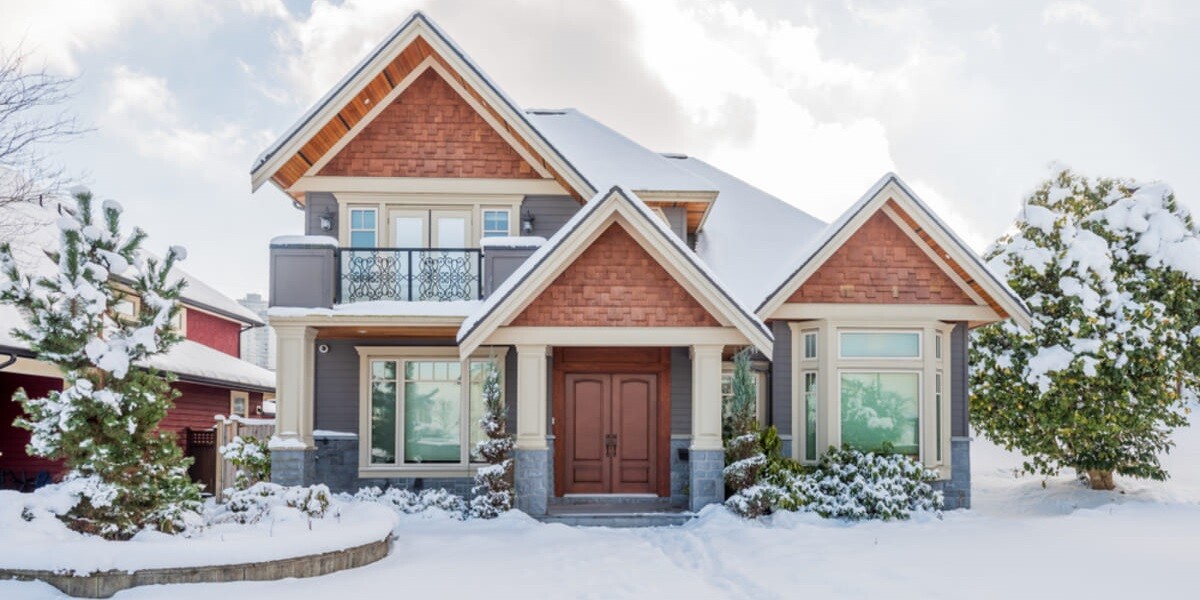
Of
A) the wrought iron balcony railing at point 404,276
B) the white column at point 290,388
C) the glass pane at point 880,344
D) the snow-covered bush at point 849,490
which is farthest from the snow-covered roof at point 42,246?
the glass pane at point 880,344

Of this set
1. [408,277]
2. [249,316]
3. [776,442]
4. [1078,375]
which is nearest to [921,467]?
[776,442]

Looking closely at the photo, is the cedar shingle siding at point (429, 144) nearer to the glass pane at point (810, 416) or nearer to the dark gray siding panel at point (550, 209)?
the dark gray siding panel at point (550, 209)

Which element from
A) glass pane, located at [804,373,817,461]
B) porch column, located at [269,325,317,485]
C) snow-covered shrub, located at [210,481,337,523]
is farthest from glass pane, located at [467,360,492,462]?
glass pane, located at [804,373,817,461]

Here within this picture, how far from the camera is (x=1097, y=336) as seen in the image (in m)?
13.6

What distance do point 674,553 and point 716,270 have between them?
651cm

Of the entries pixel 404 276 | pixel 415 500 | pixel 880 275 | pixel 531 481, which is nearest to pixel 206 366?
pixel 404 276

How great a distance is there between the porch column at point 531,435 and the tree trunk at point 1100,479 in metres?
10.9

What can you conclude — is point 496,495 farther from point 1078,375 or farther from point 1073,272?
point 1073,272

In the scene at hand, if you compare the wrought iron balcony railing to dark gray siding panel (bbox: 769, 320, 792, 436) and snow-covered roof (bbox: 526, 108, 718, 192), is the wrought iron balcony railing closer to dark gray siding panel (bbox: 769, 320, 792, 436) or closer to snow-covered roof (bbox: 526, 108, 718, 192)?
snow-covered roof (bbox: 526, 108, 718, 192)

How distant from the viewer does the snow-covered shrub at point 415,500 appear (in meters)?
11.9

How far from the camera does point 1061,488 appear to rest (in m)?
15.5

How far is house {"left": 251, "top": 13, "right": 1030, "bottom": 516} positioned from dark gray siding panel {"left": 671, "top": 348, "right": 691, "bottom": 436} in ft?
0.12

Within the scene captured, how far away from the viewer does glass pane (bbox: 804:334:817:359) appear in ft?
41.5

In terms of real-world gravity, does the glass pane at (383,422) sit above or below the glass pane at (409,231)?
below
